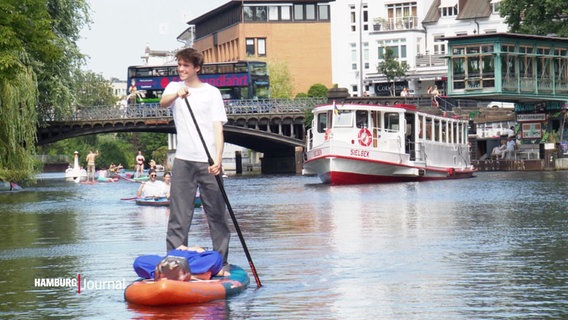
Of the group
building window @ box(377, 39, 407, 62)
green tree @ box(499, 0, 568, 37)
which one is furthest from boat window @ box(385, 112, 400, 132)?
building window @ box(377, 39, 407, 62)

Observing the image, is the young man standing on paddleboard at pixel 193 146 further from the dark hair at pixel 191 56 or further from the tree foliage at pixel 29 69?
the tree foliage at pixel 29 69

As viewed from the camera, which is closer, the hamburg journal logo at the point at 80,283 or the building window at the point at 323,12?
the hamburg journal logo at the point at 80,283

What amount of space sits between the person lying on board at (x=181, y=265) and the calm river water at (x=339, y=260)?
401 millimetres

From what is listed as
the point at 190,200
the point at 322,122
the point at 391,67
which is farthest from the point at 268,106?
the point at 190,200

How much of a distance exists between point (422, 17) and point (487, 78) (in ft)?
146

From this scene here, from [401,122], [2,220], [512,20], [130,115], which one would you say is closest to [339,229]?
[2,220]

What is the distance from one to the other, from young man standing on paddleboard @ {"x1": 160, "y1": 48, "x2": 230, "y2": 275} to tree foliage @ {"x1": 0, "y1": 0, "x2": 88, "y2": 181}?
30133 millimetres

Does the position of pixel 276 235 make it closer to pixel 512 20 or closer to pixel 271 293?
pixel 271 293

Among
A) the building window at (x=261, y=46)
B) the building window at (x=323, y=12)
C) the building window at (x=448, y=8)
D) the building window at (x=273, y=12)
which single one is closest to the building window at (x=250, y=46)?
the building window at (x=261, y=46)

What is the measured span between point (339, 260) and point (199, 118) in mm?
4203

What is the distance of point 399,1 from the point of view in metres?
→ 119

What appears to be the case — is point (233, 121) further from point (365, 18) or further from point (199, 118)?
point (199, 118)

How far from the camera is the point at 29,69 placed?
5984 centimetres

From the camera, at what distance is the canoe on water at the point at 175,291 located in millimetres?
13688
